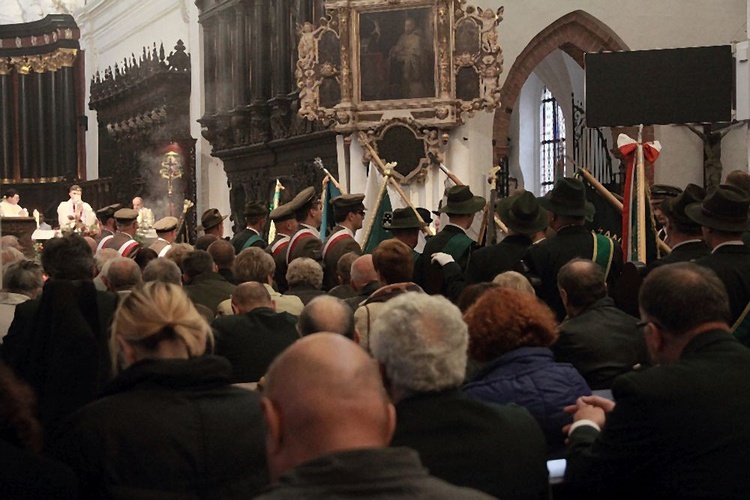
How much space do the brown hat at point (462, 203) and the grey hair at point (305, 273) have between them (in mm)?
1387

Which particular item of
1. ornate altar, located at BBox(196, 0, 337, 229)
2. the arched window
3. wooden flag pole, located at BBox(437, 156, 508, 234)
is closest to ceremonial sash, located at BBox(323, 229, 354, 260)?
wooden flag pole, located at BBox(437, 156, 508, 234)

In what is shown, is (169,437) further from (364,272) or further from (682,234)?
(682,234)

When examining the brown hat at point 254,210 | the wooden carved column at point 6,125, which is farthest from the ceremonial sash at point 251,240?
the wooden carved column at point 6,125

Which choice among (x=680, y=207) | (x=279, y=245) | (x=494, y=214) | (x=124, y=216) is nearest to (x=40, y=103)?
(x=124, y=216)

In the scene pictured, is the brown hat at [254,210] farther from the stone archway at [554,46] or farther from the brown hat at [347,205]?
the stone archway at [554,46]

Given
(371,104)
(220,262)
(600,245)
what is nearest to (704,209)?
(600,245)

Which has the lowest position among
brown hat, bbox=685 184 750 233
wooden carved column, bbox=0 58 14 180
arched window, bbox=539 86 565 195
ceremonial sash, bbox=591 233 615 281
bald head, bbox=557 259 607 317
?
bald head, bbox=557 259 607 317

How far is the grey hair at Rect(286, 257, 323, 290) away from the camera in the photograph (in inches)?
290

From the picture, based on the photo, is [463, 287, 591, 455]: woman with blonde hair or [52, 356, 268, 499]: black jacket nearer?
[52, 356, 268, 499]: black jacket

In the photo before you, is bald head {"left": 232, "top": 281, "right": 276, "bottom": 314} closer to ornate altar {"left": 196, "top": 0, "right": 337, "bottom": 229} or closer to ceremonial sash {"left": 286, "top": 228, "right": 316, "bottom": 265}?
ceremonial sash {"left": 286, "top": 228, "right": 316, "bottom": 265}

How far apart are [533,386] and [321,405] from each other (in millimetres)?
2037

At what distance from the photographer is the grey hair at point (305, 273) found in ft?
24.2

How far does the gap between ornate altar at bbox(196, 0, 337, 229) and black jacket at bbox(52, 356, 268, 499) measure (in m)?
14.5

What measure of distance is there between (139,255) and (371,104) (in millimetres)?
7188
